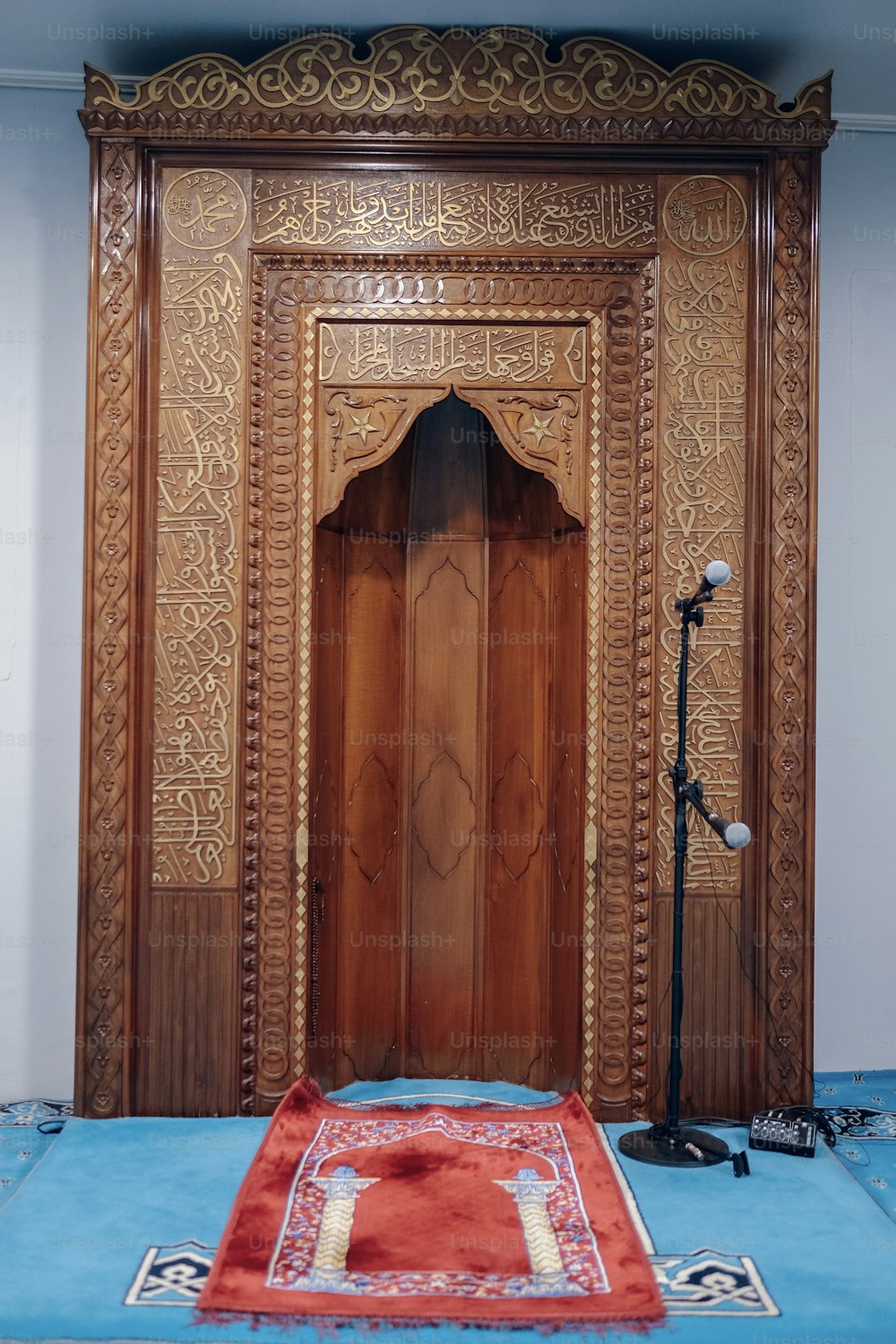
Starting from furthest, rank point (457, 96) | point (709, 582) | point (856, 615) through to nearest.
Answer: point (856, 615)
point (457, 96)
point (709, 582)

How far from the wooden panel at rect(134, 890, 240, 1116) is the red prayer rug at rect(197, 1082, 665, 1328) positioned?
9.5 inches

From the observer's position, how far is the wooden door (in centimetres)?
332

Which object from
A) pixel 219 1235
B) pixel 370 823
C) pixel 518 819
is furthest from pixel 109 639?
pixel 219 1235

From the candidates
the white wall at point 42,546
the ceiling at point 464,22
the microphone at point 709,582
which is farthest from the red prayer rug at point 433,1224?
the ceiling at point 464,22

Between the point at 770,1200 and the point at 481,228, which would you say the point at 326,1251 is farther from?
the point at 481,228

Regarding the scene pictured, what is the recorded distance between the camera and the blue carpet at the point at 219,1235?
2.03 m

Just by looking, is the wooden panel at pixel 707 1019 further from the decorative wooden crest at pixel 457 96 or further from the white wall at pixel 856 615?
the decorative wooden crest at pixel 457 96

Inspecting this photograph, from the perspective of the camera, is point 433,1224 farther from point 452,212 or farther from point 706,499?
point 452,212

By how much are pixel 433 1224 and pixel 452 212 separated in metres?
2.64

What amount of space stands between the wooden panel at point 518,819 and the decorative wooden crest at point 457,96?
1.04 m

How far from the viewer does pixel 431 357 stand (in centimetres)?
306

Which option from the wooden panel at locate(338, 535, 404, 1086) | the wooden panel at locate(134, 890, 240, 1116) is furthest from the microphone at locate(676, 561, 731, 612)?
the wooden panel at locate(134, 890, 240, 1116)

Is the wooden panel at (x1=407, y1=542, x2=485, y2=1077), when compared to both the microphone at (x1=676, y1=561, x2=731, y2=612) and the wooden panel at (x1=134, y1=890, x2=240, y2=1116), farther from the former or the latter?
the microphone at (x1=676, y1=561, x2=731, y2=612)

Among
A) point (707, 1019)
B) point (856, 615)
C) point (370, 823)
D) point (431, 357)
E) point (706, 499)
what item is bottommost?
point (707, 1019)
